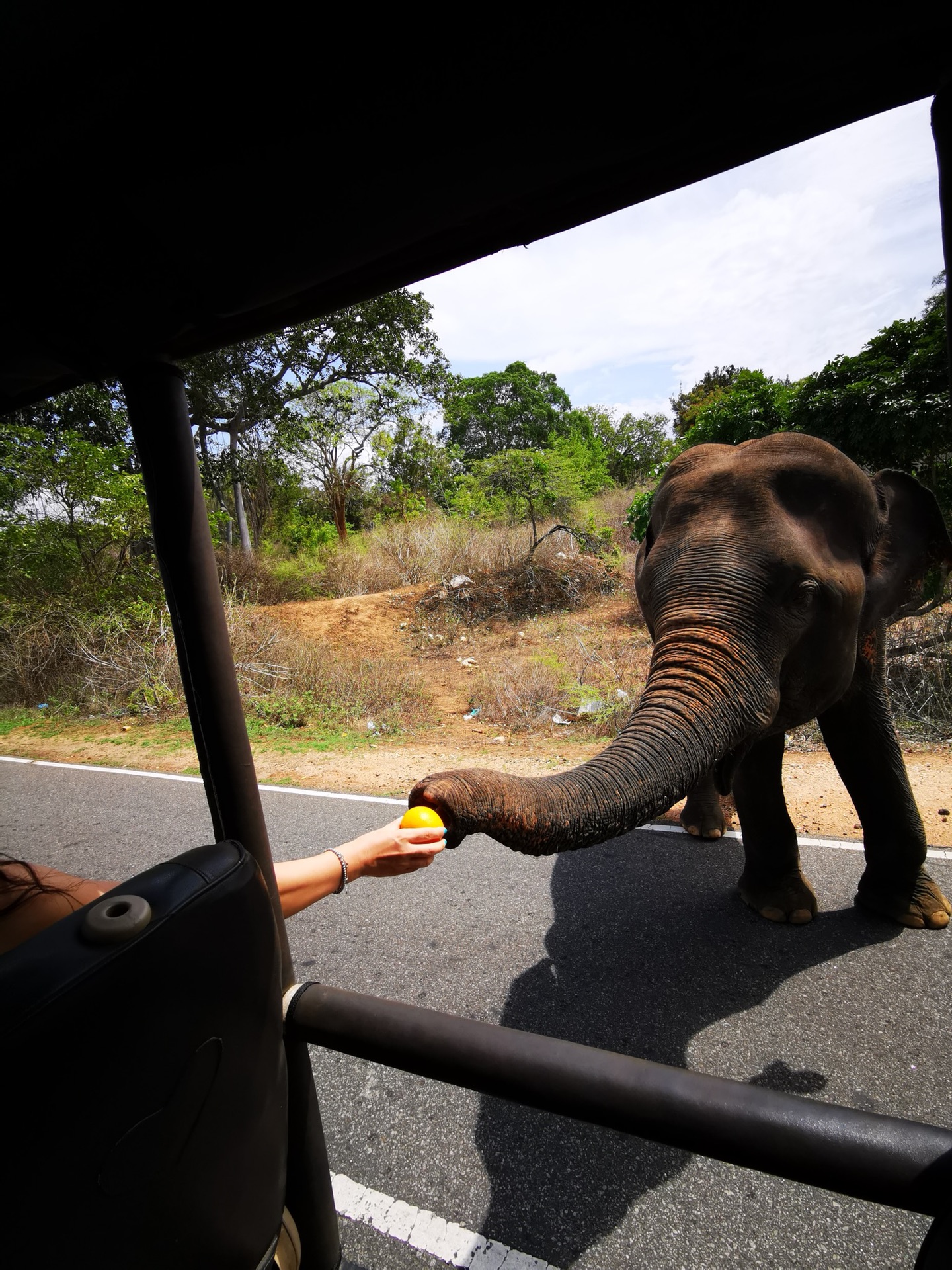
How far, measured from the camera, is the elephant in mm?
1770

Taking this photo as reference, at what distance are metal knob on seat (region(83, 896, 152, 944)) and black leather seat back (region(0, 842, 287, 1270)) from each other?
0.03ft

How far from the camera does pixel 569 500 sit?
1480 centimetres

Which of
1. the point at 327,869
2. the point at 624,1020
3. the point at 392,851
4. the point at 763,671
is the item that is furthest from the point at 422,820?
the point at 624,1020

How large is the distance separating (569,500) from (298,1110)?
46.7 ft

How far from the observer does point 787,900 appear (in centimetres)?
337

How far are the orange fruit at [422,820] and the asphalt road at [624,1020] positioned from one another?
1.49m

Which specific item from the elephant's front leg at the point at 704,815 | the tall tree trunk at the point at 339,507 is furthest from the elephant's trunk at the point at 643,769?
the tall tree trunk at the point at 339,507

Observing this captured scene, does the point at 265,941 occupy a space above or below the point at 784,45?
below

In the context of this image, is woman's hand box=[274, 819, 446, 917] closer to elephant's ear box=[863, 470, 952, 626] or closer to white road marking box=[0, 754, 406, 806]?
elephant's ear box=[863, 470, 952, 626]

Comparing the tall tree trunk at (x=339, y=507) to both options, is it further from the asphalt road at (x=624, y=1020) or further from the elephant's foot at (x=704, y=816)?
the elephant's foot at (x=704, y=816)

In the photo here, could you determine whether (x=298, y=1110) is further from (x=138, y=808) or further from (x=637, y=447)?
(x=637, y=447)

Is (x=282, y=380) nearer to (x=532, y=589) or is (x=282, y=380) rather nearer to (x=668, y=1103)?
(x=532, y=589)

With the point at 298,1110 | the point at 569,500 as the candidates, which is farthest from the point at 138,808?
the point at 569,500

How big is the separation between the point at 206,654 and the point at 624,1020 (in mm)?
2548
